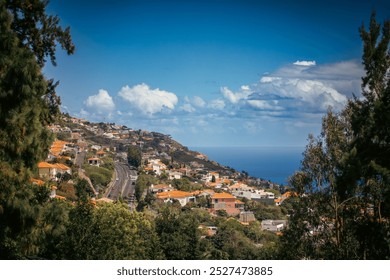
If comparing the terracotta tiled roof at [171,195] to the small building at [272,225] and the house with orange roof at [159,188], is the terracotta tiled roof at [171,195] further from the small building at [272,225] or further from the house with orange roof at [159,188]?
the small building at [272,225]

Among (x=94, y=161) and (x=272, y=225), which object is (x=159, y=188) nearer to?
(x=94, y=161)

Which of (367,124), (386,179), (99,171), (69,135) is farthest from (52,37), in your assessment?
(69,135)

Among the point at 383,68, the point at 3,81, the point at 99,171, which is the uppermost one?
the point at 383,68

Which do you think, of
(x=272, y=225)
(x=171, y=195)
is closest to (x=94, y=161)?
(x=171, y=195)

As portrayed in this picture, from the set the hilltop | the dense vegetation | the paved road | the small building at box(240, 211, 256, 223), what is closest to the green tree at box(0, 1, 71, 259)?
the dense vegetation

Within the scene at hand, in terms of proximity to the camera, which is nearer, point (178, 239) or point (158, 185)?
point (178, 239)
